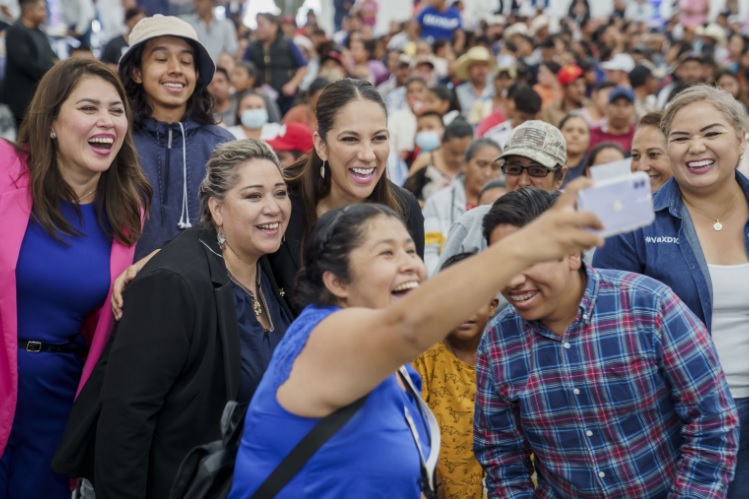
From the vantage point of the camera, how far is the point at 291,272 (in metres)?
3.94

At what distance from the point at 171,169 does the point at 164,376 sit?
148 centimetres

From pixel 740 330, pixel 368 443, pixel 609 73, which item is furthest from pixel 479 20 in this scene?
pixel 368 443

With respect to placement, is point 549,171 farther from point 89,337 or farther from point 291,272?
point 89,337

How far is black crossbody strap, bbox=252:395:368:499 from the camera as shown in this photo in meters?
2.47

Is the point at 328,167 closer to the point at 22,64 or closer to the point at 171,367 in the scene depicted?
the point at 171,367

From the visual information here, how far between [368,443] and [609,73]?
11184mm

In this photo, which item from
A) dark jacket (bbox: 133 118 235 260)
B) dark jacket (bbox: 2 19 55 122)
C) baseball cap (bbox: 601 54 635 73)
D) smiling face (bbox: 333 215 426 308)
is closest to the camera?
smiling face (bbox: 333 215 426 308)

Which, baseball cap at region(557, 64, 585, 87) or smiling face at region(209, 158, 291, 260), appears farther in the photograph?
baseball cap at region(557, 64, 585, 87)

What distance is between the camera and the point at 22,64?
924 cm

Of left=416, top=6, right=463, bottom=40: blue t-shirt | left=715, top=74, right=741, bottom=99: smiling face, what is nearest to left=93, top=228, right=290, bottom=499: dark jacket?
left=715, top=74, right=741, bottom=99: smiling face

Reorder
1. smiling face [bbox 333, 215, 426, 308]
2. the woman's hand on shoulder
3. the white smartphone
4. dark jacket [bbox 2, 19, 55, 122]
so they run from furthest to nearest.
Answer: dark jacket [bbox 2, 19, 55, 122] → the woman's hand on shoulder → smiling face [bbox 333, 215, 426, 308] → the white smartphone

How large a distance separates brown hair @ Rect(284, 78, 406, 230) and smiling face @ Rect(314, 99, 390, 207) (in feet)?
0.10

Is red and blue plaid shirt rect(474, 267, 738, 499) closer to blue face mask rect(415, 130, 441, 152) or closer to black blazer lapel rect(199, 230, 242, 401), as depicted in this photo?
black blazer lapel rect(199, 230, 242, 401)

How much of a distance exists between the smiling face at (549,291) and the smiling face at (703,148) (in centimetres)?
92
